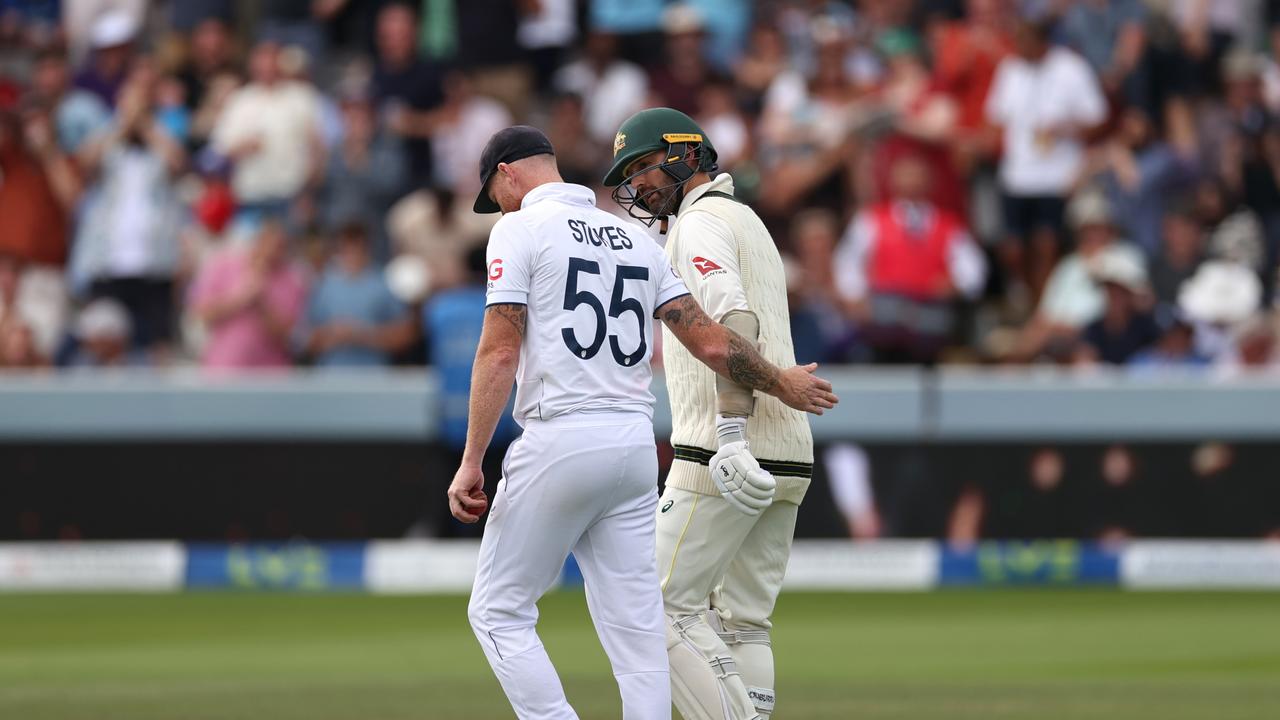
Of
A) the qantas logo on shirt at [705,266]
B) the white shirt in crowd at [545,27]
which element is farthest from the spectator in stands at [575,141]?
the qantas logo on shirt at [705,266]

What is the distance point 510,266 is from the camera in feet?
18.9

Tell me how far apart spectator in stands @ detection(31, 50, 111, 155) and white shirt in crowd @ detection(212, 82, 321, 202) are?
4.19 ft

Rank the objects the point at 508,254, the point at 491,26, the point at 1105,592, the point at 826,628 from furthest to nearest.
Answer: the point at 491,26 → the point at 1105,592 → the point at 826,628 → the point at 508,254

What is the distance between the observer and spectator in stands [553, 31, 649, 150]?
52.5ft

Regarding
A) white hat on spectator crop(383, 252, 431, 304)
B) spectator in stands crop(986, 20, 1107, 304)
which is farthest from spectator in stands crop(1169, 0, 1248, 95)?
white hat on spectator crop(383, 252, 431, 304)

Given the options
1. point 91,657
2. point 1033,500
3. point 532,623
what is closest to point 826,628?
point 1033,500

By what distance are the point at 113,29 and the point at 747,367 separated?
12.1 metres

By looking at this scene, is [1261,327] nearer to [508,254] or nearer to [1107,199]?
[1107,199]

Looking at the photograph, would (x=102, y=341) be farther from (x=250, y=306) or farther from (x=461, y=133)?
(x=461, y=133)

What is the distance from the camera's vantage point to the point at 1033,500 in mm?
13531

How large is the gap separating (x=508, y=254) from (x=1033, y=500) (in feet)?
27.9

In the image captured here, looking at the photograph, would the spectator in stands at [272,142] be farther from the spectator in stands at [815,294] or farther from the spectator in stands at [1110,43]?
the spectator in stands at [1110,43]

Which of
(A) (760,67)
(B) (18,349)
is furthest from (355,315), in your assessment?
(A) (760,67)

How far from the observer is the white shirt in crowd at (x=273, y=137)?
15516 mm
